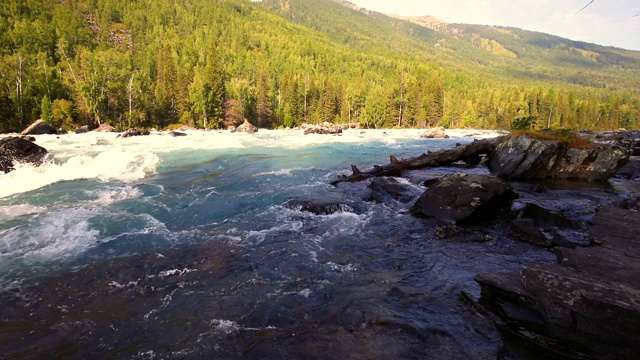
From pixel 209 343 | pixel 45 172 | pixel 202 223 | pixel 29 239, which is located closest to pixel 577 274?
pixel 209 343

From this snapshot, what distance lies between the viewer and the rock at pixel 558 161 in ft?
65.0

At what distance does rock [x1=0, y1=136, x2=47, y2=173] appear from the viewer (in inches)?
869

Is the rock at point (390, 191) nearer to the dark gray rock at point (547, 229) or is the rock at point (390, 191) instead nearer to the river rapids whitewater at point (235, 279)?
the river rapids whitewater at point (235, 279)

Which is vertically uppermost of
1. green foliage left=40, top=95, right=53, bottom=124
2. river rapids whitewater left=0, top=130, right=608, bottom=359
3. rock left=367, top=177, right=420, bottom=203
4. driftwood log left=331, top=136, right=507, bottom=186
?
green foliage left=40, top=95, right=53, bottom=124

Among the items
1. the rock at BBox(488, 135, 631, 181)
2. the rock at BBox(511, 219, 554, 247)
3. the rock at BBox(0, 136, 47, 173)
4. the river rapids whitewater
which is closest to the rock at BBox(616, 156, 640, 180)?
the rock at BBox(488, 135, 631, 181)

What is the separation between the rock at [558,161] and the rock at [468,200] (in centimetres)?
938

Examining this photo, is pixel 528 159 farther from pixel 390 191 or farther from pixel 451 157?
pixel 390 191

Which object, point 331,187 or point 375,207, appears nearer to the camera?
point 375,207

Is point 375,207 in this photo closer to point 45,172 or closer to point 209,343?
point 209,343

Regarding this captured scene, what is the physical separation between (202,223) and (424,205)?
359 inches

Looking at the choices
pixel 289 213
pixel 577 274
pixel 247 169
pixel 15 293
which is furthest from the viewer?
pixel 247 169

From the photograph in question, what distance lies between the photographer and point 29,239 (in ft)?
36.9

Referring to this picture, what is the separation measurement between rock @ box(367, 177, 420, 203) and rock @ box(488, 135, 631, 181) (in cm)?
797

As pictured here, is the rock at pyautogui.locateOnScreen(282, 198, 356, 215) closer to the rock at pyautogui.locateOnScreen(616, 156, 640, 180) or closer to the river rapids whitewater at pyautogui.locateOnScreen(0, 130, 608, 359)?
the river rapids whitewater at pyautogui.locateOnScreen(0, 130, 608, 359)
